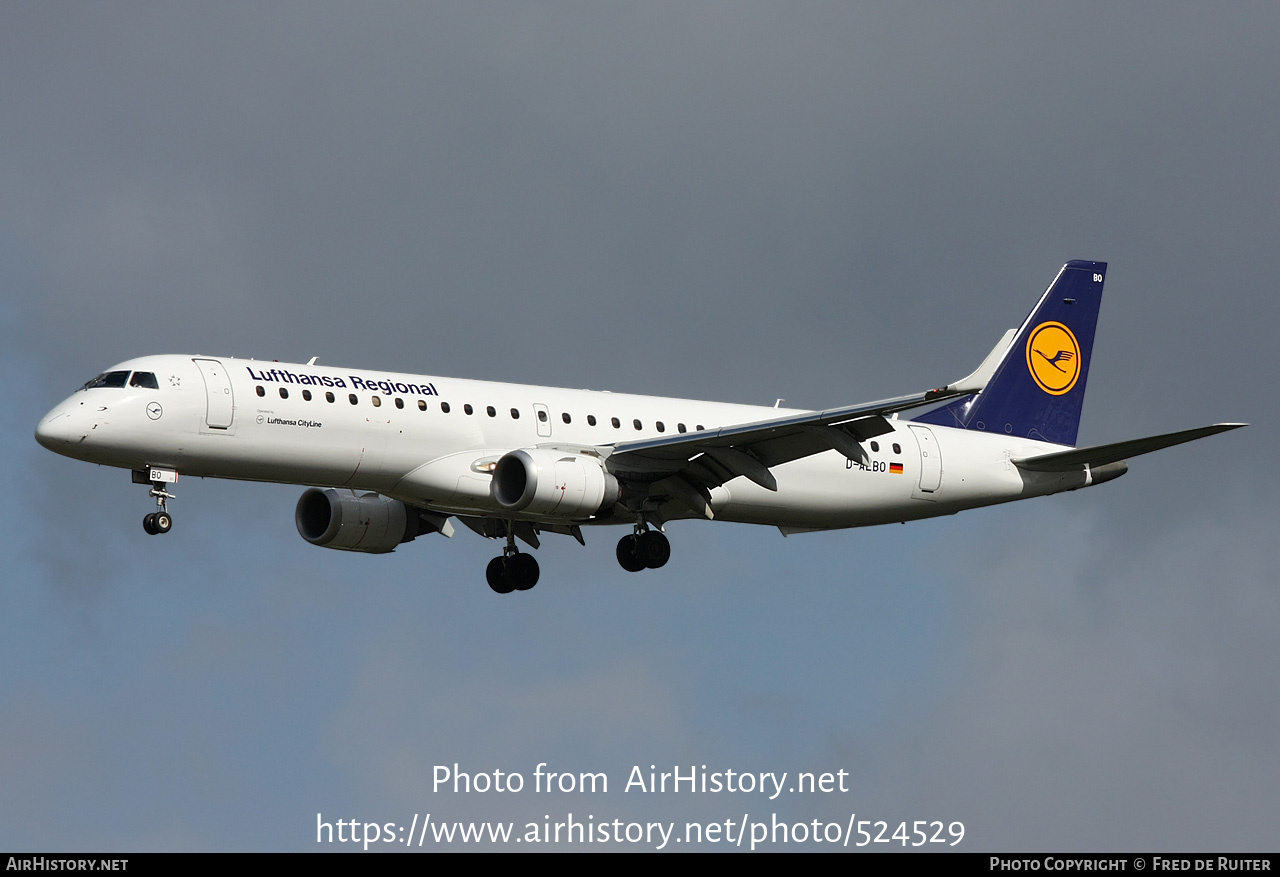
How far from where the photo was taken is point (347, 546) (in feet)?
147

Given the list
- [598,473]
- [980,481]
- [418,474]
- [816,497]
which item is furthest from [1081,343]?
[418,474]

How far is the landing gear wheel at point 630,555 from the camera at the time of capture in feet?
141

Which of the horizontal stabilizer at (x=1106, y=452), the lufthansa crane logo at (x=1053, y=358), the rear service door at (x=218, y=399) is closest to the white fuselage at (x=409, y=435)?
the rear service door at (x=218, y=399)

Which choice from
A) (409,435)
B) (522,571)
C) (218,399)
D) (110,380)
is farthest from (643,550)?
(110,380)

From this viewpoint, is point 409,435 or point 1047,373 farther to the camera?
point 1047,373

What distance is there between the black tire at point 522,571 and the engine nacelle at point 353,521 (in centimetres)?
261

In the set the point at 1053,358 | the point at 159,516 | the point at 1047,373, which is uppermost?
the point at 1053,358

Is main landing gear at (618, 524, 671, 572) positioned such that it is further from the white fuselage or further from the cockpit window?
the cockpit window

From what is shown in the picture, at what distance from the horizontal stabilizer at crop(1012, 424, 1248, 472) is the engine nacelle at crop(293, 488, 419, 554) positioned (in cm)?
1651

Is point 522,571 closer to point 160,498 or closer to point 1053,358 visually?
point 160,498

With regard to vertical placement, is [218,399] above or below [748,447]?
below

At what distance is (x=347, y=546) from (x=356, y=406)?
6.26 meters

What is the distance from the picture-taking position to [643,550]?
43.0 m

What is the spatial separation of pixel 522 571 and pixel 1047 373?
16.2 meters
